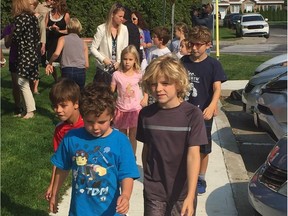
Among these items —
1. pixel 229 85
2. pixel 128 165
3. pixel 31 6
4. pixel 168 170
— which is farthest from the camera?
pixel 229 85

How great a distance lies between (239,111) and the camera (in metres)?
10.8

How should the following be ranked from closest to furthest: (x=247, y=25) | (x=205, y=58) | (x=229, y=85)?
(x=205, y=58) < (x=229, y=85) < (x=247, y=25)

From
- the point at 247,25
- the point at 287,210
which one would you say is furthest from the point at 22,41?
the point at 247,25

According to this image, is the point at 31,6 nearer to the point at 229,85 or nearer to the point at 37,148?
the point at 37,148

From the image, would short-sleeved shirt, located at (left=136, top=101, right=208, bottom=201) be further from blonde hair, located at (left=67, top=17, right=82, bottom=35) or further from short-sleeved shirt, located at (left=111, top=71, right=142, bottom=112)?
blonde hair, located at (left=67, top=17, right=82, bottom=35)

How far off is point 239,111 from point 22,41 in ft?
14.9

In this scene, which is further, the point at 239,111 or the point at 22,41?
the point at 239,111

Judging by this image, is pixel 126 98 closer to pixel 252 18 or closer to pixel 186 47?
pixel 186 47

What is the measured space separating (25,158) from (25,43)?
235cm

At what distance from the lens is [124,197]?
10.7 ft

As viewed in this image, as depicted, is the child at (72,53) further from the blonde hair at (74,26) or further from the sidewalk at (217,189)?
the sidewalk at (217,189)

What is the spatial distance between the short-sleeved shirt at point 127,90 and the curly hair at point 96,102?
9.07 feet

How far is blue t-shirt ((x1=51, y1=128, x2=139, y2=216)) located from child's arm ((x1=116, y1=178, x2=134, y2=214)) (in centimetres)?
3

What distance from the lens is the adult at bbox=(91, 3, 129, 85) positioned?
23.5 ft
